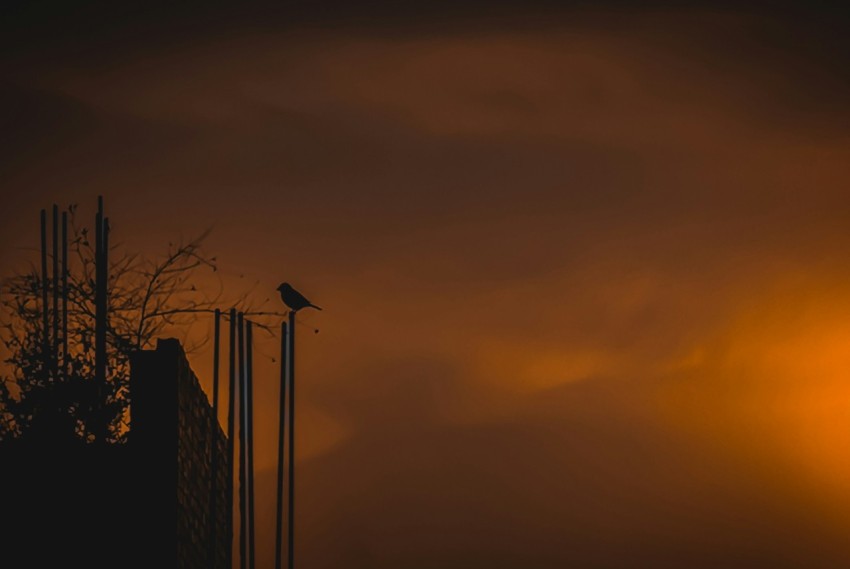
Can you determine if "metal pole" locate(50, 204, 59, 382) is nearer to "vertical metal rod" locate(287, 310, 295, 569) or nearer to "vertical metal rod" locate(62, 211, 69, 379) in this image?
"vertical metal rod" locate(62, 211, 69, 379)

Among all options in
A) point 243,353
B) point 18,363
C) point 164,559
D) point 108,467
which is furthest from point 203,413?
point 18,363

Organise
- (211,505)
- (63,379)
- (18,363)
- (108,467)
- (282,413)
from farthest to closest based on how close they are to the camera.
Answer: (18,363) → (63,379) → (282,413) → (211,505) → (108,467)

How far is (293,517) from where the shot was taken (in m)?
14.1

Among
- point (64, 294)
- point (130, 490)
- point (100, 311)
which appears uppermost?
point (64, 294)

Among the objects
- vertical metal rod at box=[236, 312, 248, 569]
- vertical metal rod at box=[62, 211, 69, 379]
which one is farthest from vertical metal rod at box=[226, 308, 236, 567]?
vertical metal rod at box=[62, 211, 69, 379]

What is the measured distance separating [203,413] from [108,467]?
1697mm

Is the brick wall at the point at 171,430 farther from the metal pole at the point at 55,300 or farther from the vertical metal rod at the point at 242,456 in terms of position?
the metal pole at the point at 55,300

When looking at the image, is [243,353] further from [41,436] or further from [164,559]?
[164,559]

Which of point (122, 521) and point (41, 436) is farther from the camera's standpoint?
point (41, 436)

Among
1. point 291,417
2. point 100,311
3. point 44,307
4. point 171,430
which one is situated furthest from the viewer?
point 44,307

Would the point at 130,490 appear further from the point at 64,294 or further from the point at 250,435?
the point at 64,294

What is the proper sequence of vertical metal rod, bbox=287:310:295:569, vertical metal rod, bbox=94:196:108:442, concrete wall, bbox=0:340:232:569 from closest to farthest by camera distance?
concrete wall, bbox=0:340:232:569 → vertical metal rod, bbox=94:196:108:442 → vertical metal rod, bbox=287:310:295:569

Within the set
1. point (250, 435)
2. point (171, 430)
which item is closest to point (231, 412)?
point (250, 435)

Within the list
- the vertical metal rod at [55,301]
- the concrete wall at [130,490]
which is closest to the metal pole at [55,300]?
the vertical metal rod at [55,301]
